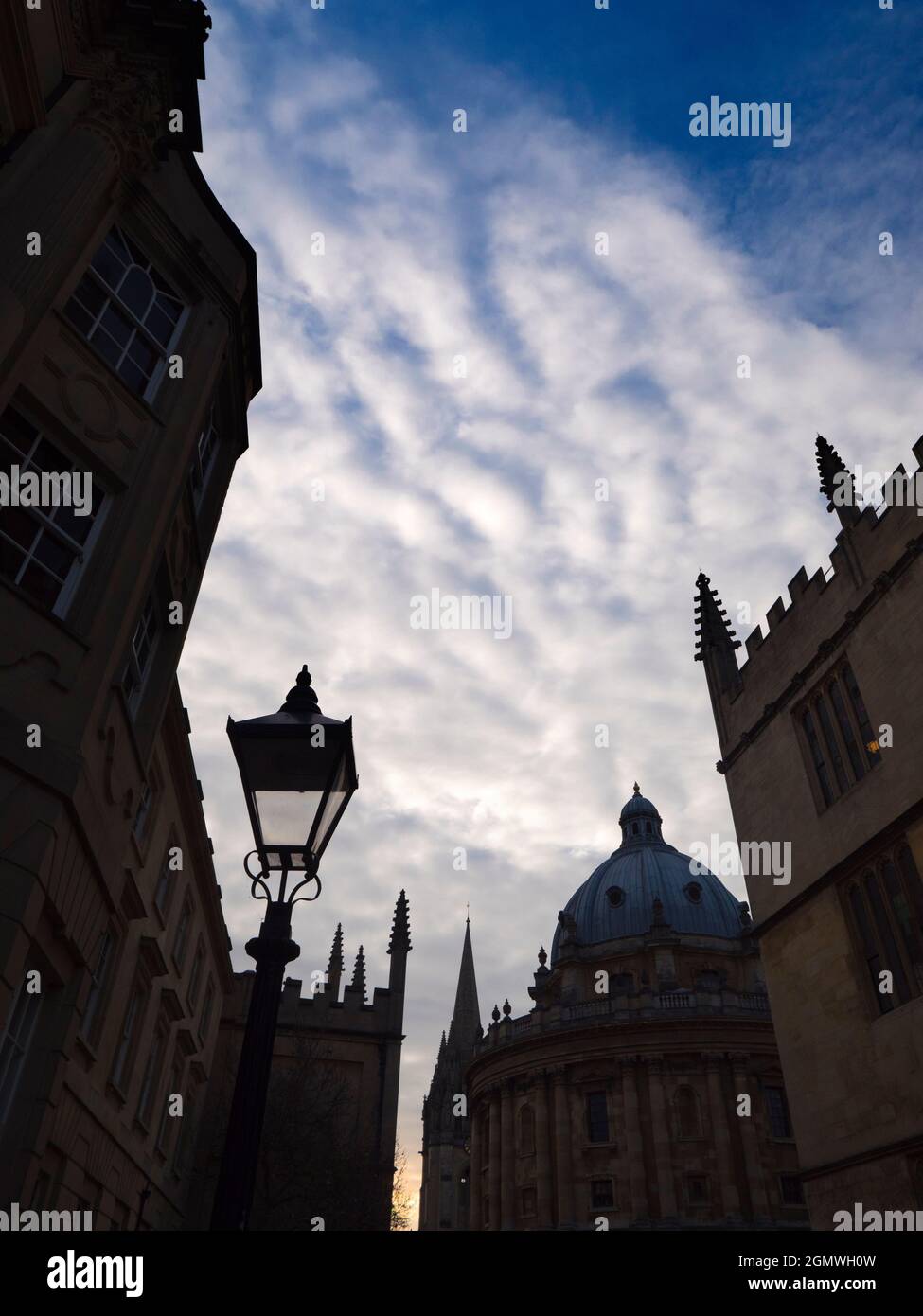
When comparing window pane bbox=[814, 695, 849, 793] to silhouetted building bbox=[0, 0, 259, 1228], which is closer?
silhouetted building bbox=[0, 0, 259, 1228]

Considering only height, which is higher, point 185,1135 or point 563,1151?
point 563,1151

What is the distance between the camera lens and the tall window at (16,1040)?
9.83m

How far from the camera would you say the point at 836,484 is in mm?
22328

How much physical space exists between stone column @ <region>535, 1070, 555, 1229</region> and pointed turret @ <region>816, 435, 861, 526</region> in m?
44.0

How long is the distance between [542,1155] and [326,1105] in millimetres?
21322

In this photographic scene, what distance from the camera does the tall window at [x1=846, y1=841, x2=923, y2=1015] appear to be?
683 inches

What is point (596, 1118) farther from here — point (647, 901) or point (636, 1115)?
point (647, 901)

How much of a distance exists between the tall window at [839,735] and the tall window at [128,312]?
16057 mm

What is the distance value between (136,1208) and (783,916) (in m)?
16.5

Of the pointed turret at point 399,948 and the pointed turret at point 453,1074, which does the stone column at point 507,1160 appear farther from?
the pointed turret at point 453,1074

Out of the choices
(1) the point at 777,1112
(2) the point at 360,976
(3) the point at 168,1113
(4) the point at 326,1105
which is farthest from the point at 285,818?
(1) the point at 777,1112

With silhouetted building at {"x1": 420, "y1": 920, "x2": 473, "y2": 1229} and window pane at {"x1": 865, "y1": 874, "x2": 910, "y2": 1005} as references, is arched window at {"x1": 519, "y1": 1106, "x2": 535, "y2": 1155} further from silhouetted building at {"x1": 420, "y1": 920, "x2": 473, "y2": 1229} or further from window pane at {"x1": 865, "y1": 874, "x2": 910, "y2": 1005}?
silhouetted building at {"x1": 420, "y1": 920, "x2": 473, "y2": 1229}

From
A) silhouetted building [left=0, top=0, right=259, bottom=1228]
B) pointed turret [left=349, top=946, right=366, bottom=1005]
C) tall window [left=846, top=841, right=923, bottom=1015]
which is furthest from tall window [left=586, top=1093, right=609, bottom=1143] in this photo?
silhouetted building [left=0, top=0, right=259, bottom=1228]

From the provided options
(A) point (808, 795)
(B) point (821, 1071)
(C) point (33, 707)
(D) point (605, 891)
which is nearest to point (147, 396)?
(C) point (33, 707)
